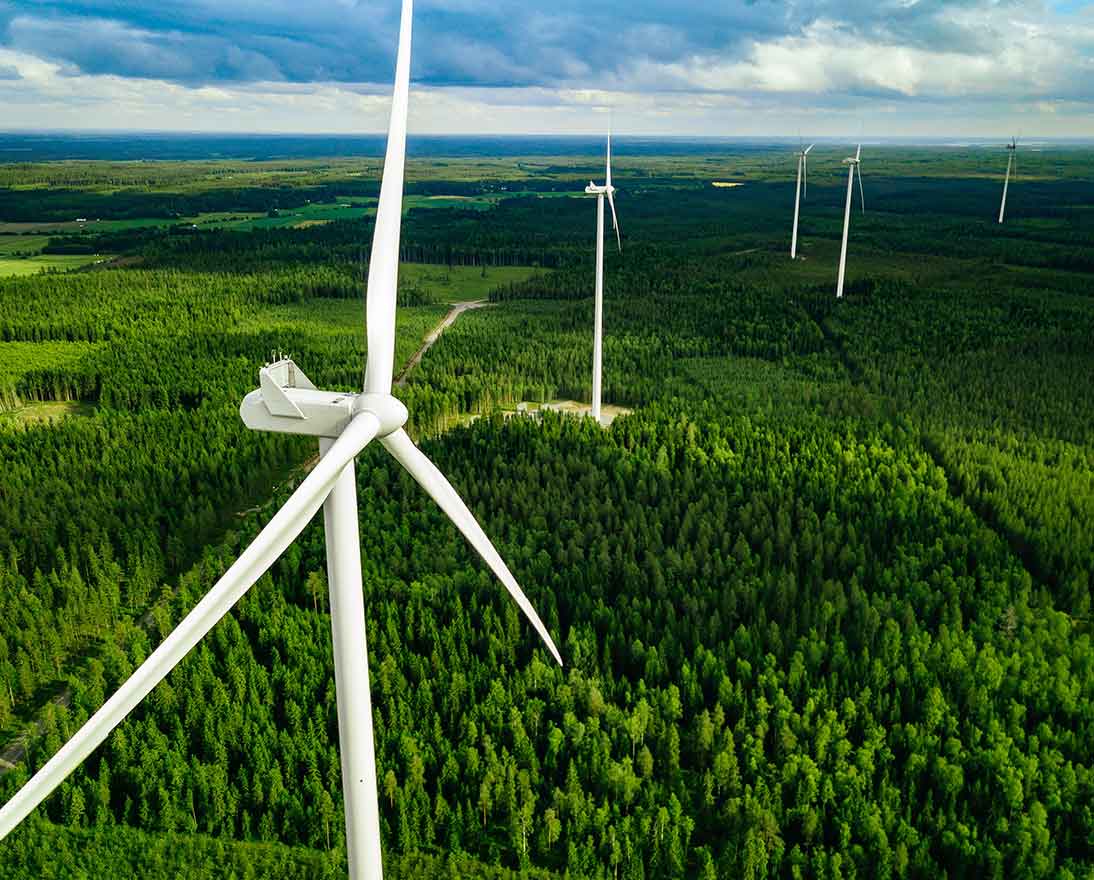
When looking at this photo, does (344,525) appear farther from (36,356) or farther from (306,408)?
(36,356)

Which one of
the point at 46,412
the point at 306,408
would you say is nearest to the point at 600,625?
the point at 306,408

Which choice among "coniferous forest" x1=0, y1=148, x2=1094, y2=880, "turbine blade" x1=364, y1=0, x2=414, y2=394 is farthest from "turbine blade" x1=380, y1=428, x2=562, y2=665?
"coniferous forest" x1=0, y1=148, x2=1094, y2=880

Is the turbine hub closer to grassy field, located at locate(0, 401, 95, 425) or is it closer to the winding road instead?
the winding road

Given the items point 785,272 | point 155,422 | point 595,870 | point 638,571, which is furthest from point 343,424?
point 785,272

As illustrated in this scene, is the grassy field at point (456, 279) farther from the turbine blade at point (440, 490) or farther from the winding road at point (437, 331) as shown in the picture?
the turbine blade at point (440, 490)

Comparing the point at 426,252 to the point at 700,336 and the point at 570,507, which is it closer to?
the point at 700,336

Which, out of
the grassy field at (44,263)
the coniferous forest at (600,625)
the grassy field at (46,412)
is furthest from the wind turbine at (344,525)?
the grassy field at (44,263)

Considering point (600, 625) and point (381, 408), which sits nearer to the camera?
point (381, 408)
